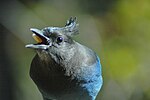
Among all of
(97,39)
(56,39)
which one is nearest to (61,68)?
(56,39)

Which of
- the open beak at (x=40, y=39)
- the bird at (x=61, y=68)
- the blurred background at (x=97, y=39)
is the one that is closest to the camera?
the open beak at (x=40, y=39)

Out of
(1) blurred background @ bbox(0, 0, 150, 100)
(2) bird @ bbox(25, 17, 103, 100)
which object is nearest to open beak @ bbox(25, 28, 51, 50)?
(2) bird @ bbox(25, 17, 103, 100)

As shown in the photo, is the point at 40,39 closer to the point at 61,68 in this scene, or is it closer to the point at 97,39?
the point at 61,68

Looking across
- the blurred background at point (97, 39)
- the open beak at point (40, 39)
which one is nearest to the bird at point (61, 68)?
the open beak at point (40, 39)

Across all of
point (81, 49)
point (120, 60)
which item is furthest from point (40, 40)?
point (120, 60)

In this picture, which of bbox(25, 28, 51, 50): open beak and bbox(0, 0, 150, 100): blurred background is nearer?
bbox(25, 28, 51, 50): open beak

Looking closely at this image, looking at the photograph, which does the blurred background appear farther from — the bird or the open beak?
the open beak

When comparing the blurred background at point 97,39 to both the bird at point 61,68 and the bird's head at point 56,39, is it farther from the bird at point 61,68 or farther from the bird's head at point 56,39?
the bird's head at point 56,39
